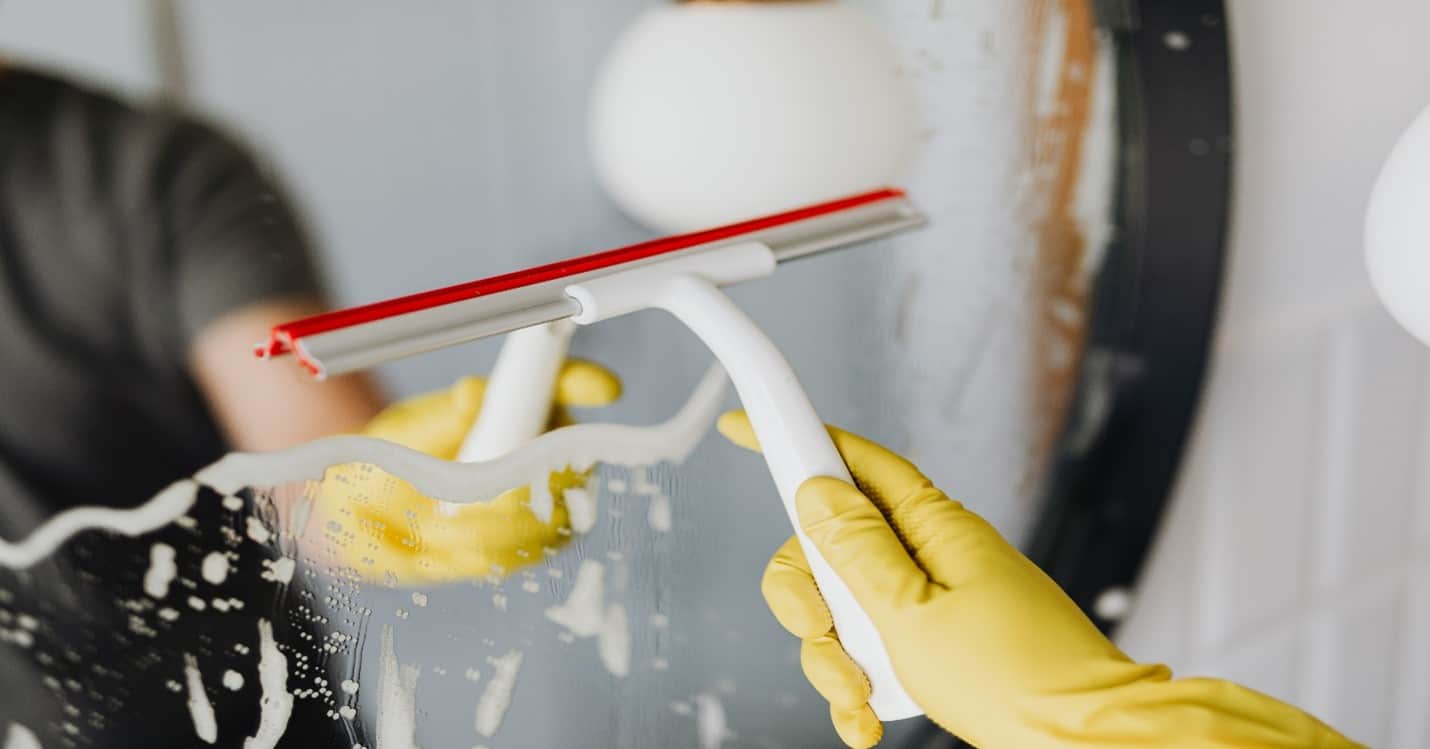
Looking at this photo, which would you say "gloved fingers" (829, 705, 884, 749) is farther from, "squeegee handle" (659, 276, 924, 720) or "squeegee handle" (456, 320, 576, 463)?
"squeegee handle" (456, 320, 576, 463)

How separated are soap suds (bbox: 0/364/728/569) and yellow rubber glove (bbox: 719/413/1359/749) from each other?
0.09 meters

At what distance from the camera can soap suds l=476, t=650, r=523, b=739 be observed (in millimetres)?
399

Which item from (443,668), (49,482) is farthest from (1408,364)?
(49,482)

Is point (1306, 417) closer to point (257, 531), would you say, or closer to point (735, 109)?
point (735, 109)

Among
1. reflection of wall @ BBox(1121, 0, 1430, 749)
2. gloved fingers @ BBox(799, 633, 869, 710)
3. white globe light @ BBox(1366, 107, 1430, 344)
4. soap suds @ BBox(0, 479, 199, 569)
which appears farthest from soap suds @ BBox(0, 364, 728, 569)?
reflection of wall @ BBox(1121, 0, 1430, 749)

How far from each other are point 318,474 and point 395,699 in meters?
0.08

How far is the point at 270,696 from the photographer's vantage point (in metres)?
0.36

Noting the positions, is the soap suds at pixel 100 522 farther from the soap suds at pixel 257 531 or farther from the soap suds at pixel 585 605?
the soap suds at pixel 585 605

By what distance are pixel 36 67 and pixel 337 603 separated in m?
0.18

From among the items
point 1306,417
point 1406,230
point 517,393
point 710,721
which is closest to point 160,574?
point 517,393

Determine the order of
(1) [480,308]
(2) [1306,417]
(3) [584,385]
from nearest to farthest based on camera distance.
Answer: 1. (1) [480,308]
2. (3) [584,385]
3. (2) [1306,417]

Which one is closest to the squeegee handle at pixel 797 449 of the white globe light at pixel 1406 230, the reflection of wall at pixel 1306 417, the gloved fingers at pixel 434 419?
the gloved fingers at pixel 434 419

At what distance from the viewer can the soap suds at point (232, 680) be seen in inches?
14.1

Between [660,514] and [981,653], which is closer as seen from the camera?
[981,653]
